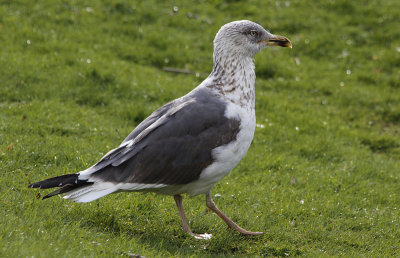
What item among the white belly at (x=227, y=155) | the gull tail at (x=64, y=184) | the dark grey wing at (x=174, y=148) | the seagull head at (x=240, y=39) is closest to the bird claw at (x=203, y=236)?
the white belly at (x=227, y=155)

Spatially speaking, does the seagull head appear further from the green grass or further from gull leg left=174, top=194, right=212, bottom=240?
the green grass

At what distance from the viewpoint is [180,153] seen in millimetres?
5949

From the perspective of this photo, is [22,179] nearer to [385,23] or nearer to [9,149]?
[9,149]

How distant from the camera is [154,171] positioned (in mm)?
5875

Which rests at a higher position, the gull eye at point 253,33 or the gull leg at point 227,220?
the gull eye at point 253,33

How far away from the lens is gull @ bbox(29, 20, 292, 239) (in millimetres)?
5773

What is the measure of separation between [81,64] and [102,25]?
8.09 feet

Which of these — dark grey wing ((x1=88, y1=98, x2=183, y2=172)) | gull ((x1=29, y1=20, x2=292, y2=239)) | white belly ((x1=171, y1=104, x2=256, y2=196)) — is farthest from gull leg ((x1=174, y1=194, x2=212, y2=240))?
dark grey wing ((x1=88, y1=98, x2=183, y2=172))

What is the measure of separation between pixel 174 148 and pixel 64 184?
1232 millimetres

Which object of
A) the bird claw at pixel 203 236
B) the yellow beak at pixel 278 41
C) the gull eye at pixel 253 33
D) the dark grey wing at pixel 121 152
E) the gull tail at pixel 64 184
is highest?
the gull eye at pixel 253 33

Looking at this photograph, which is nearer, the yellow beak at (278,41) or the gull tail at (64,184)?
the gull tail at (64,184)

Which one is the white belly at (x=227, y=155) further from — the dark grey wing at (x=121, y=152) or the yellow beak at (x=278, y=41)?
the yellow beak at (x=278, y=41)

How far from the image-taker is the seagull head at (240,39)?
6.74 metres

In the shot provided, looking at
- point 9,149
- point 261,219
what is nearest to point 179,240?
point 261,219
